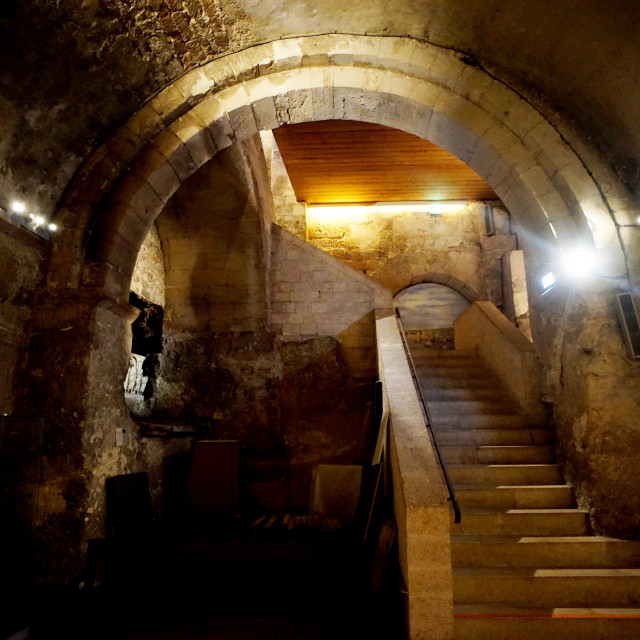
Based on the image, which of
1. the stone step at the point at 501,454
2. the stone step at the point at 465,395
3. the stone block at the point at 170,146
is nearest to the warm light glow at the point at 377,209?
the stone step at the point at 465,395

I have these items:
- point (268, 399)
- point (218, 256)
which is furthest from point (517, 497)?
point (218, 256)

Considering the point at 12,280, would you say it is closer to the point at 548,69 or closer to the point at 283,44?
the point at 283,44

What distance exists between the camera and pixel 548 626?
271 centimetres

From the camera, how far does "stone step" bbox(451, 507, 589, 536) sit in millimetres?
3521

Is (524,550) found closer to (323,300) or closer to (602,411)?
(602,411)

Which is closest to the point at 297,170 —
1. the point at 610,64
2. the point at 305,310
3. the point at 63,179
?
the point at 305,310

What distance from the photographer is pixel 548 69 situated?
3594 mm

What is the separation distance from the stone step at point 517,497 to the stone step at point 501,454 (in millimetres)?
469

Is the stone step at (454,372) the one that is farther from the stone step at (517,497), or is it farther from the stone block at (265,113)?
the stone block at (265,113)

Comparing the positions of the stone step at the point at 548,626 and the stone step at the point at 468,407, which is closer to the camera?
the stone step at the point at 548,626

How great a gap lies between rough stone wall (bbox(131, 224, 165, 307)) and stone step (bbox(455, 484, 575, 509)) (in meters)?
5.30

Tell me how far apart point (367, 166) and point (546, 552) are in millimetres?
7007

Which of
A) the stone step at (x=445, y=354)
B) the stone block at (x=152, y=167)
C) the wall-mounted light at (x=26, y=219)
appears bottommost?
the stone step at (x=445, y=354)

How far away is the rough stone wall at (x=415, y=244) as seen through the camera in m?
10.2
